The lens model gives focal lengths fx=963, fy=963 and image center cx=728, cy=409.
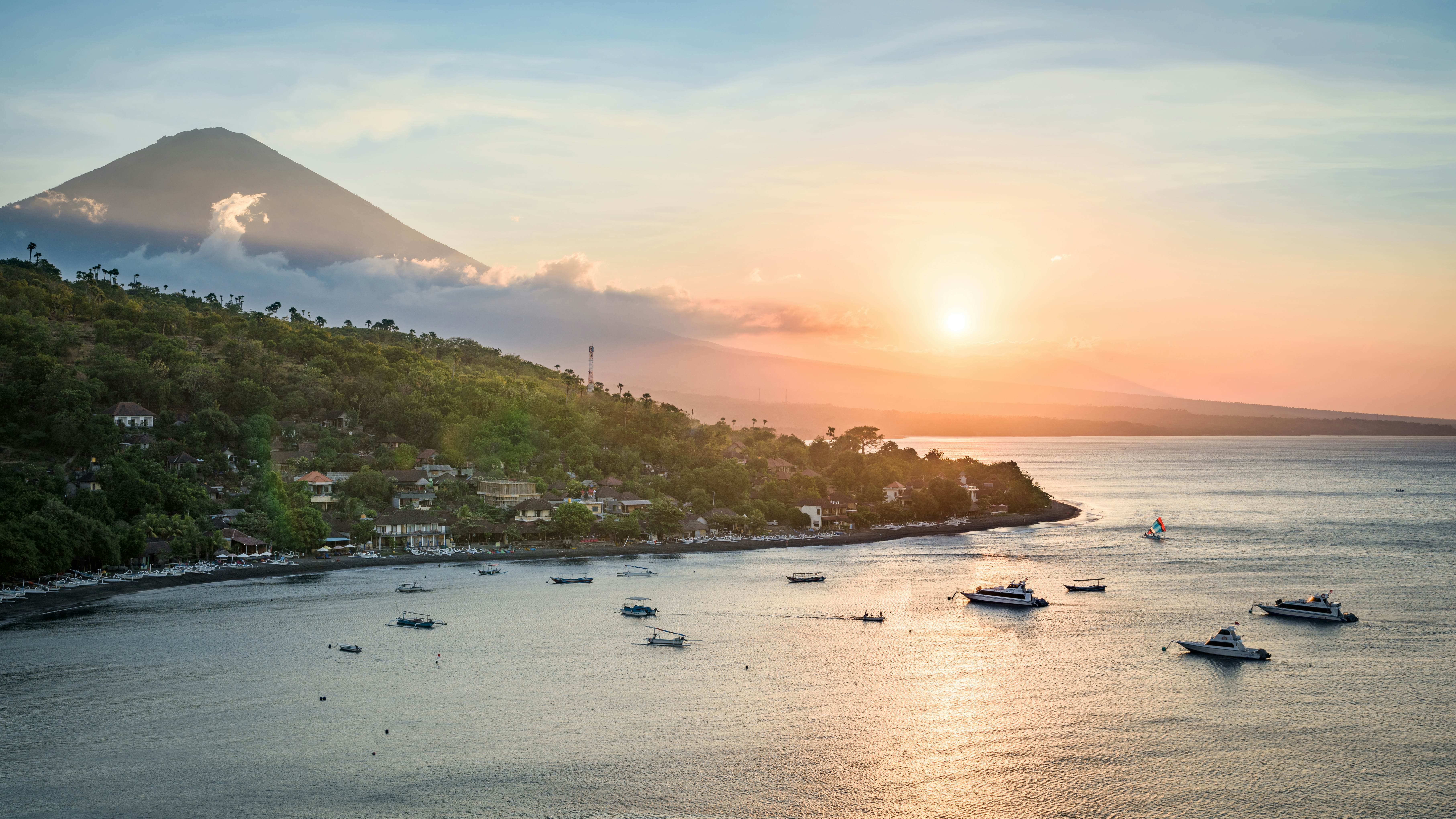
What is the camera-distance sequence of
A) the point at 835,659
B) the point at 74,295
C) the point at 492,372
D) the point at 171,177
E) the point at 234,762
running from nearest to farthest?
the point at 234,762 < the point at 835,659 < the point at 74,295 < the point at 492,372 < the point at 171,177

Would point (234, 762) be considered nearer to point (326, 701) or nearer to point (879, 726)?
point (326, 701)

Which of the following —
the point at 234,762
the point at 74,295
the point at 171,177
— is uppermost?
the point at 171,177

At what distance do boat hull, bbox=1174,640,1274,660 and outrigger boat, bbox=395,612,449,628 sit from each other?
944 inches

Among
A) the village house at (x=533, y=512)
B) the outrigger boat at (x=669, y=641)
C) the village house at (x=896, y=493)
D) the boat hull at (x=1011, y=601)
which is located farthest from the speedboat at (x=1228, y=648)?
the village house at (x=896, y=493)

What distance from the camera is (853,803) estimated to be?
17609 millimetres

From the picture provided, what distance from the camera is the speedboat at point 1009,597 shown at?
36188mm

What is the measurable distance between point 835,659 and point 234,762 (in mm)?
15626

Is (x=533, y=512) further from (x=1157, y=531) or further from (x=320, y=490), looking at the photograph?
(x=1157, y=531)

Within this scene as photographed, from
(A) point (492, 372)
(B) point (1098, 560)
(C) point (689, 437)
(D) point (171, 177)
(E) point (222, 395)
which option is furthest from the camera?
(D) point (171, 177)

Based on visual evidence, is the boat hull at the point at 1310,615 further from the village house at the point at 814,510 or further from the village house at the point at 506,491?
the village house at the point at 506,491

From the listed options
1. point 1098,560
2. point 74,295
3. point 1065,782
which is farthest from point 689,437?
point 1065,782

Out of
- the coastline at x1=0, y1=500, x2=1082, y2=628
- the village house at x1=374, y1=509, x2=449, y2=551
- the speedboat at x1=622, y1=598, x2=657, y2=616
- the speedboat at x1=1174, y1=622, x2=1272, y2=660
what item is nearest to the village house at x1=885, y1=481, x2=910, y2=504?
the coastline at x1=0, y1=500, x2=1082, y2=628

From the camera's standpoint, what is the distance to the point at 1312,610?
3325cm

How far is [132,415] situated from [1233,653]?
58.5 m
